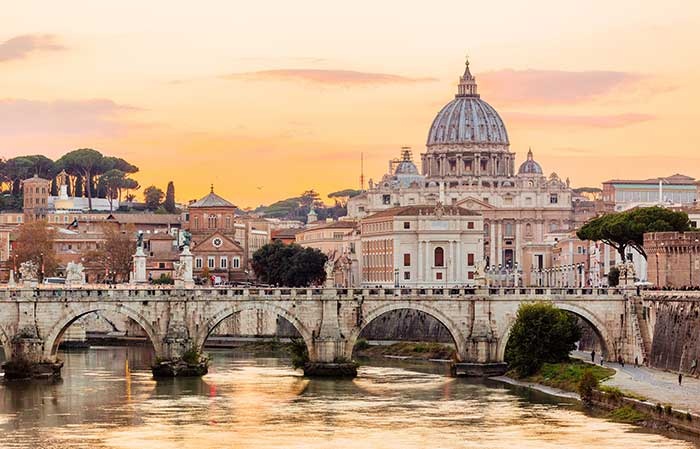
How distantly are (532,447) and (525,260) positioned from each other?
106 meters

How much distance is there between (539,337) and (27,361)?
62.7 ft

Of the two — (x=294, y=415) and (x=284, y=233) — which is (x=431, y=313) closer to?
(x=294, y=415)

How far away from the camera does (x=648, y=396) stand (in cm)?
6419

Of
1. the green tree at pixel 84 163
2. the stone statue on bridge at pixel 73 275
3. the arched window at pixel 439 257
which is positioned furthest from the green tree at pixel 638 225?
the green tree at pixel 84 163

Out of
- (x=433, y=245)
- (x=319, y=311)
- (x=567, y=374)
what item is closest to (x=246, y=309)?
(x=319, y=311)

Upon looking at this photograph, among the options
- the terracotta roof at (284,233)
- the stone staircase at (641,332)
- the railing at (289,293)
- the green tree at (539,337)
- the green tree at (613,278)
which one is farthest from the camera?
the terracotta roof at (284,233)

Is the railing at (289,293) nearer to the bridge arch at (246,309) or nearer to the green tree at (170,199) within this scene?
the bridge arch at (246,309)

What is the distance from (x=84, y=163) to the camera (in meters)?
196

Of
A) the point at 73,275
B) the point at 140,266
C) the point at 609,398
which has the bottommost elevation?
the point at 609,398

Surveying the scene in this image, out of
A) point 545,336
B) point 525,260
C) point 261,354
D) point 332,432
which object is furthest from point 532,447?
point 525,260

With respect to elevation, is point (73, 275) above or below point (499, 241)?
below

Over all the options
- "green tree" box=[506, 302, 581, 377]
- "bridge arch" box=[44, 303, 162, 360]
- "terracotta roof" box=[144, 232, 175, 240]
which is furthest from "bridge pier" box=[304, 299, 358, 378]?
"terracotta roof" box=[144, 232, 175, 240]

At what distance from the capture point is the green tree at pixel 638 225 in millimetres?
96688

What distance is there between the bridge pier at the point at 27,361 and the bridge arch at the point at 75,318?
0.40m
